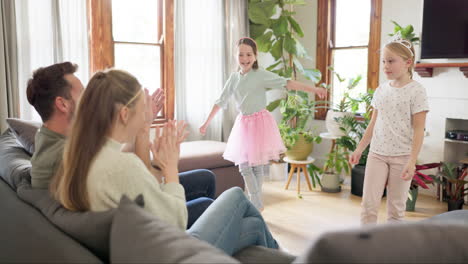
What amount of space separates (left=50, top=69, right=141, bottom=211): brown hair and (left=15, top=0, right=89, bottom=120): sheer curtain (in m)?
2.54

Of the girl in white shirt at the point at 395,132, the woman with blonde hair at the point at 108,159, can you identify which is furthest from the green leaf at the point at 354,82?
the woman with blonde hair at the point at 108,159

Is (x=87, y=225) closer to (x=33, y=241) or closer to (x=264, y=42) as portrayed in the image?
(x=33, y=241)

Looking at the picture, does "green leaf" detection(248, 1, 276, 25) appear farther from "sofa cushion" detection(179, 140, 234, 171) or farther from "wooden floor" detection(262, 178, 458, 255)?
"wooden floor" detection(262, 178, 458, 255)

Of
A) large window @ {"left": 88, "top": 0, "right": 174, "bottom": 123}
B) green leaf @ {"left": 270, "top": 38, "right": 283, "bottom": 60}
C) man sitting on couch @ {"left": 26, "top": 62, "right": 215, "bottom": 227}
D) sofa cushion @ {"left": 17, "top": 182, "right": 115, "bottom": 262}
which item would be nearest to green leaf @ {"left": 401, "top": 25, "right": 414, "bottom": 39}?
green leaf @ {"left": 270, "top": 38, "right": 283, "bottom": 60}

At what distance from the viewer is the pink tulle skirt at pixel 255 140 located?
10.5ft

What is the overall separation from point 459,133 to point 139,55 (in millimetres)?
2960

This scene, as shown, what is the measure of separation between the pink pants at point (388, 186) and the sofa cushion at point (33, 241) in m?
1.78

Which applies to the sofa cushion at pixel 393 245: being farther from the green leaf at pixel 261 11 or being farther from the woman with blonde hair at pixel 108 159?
the green leaf at pixel 261 11

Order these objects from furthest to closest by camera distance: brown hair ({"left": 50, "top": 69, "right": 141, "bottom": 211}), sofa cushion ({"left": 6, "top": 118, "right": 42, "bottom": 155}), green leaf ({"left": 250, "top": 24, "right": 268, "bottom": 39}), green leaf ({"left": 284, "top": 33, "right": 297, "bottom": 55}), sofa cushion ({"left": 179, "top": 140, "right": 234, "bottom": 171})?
green leaf ({"left": 250, "top": 24, "right": 268, "bottom": 39}) < green leaf ({"left": 284, "top": 33, "right": 297, "bottom": 55}) < sofa cushion ({"left": 179, "top": 140, "right": 234, "bottom": 171}) < sofa cushion ({"left": 6, "top": 118, "right": 42, "bottom": 155}) < brown hair ({"left": 50, "top": 69, "right": 141, "bottom": 211})

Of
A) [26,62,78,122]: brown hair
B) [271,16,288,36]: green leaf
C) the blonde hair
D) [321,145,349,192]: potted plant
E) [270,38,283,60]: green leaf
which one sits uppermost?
[271,16,288,36]: green leaf

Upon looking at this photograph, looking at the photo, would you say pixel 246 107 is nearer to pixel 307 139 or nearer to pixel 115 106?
pixel 307 139

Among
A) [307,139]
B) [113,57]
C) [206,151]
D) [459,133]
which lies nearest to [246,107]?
[206,151]

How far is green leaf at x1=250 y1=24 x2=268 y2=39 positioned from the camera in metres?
4.66

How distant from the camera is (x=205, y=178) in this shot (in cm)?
231
